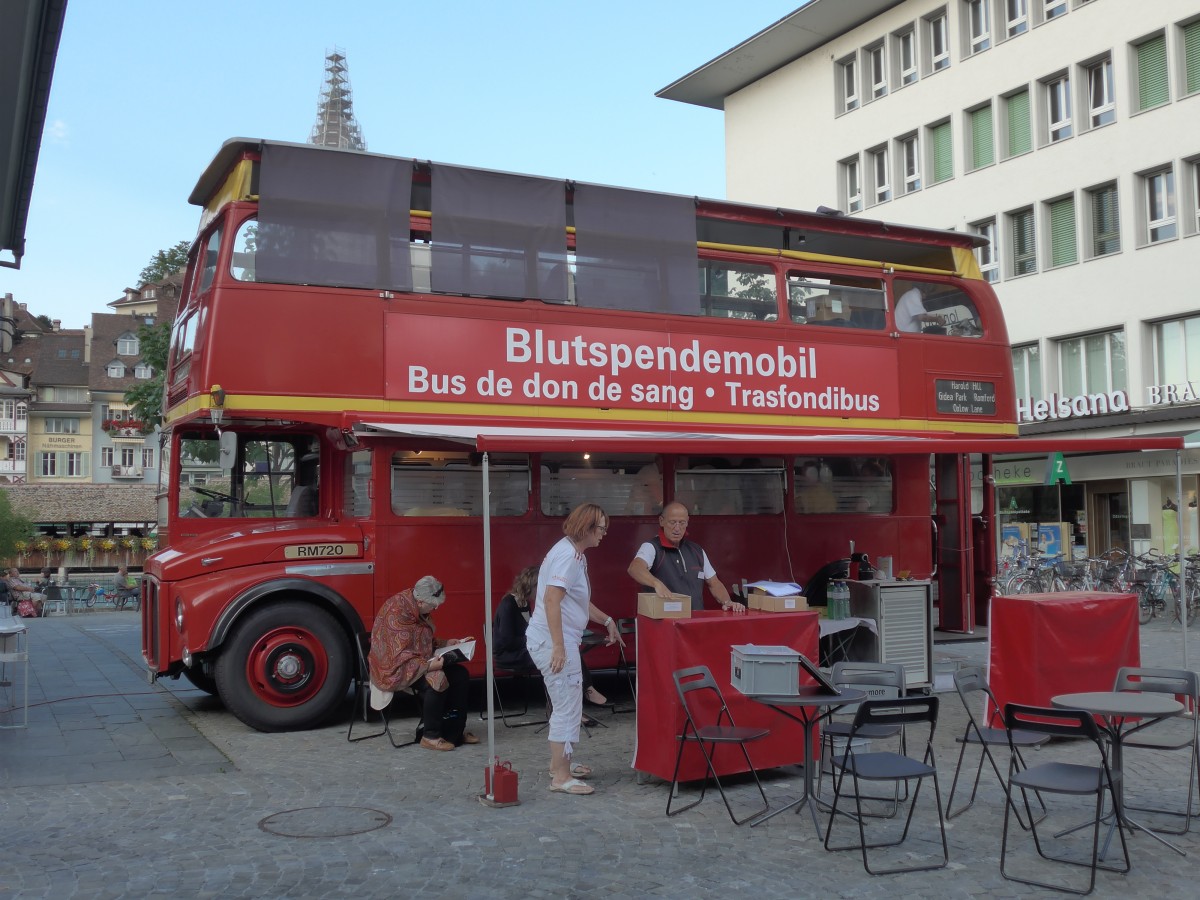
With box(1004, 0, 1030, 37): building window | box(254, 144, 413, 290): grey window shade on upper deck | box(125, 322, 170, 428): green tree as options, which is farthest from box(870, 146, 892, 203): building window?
box(254, 144, 413, 290): grey window shade on upper deck

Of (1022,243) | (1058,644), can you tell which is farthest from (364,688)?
(1022,243)

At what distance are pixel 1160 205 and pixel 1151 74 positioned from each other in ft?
8.92

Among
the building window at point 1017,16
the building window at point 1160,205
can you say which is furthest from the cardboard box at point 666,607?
the building window at point 1017,16

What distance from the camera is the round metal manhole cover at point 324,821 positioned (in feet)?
19.9

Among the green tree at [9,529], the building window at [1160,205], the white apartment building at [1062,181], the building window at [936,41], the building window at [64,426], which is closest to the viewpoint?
the white apartment building at [1062,181]

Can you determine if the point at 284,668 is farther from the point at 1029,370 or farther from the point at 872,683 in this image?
the point at 1029,370

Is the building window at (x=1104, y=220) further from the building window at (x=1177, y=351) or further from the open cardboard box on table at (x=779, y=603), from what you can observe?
the open cardboard box on table at (x=779, y=603)

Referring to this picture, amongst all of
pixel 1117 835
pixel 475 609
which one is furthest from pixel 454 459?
pixel 1117 835

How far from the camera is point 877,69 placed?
31.5 m

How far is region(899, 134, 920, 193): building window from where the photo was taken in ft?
98.6

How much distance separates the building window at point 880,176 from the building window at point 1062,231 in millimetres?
5477

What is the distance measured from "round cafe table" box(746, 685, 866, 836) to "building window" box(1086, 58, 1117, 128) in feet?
73.1

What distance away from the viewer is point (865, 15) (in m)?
31.2

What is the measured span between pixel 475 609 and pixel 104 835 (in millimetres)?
4199
